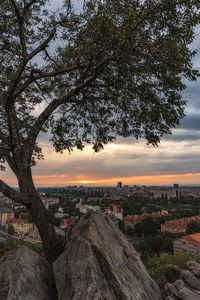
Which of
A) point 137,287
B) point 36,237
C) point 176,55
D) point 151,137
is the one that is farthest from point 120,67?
point 36,237

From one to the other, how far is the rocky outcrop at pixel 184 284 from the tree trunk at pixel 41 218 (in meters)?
4.24

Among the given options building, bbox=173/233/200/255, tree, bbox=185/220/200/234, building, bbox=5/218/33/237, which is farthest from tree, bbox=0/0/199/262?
building, bbox=5/218/33/237

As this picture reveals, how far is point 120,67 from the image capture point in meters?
9.91

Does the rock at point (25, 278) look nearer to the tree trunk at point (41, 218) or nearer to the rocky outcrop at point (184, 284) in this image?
the tree trunk at point (41, 218)

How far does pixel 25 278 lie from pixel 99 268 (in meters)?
2.46

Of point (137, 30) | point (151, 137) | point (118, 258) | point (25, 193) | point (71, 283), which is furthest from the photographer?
point (151, 137)

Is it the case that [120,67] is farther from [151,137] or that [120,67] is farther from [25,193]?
[25,193]

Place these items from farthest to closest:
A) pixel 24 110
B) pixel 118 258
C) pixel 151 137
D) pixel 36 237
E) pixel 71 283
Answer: pixel 36 237
pixel 24 110
pixel 151 137
pixel 118 258
pixel 71 283

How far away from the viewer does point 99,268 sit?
6.96 meters

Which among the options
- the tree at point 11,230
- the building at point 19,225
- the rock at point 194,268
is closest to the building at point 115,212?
the building at point 19,225

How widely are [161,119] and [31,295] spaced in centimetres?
807

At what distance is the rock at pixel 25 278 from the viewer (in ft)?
22.9

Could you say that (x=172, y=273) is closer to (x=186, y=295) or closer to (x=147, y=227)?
(x=186, y=295)

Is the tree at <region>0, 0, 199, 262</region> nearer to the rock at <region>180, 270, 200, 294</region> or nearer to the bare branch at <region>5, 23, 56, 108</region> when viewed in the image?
the bare branch at <region>5, 23, 56, 108</region>
